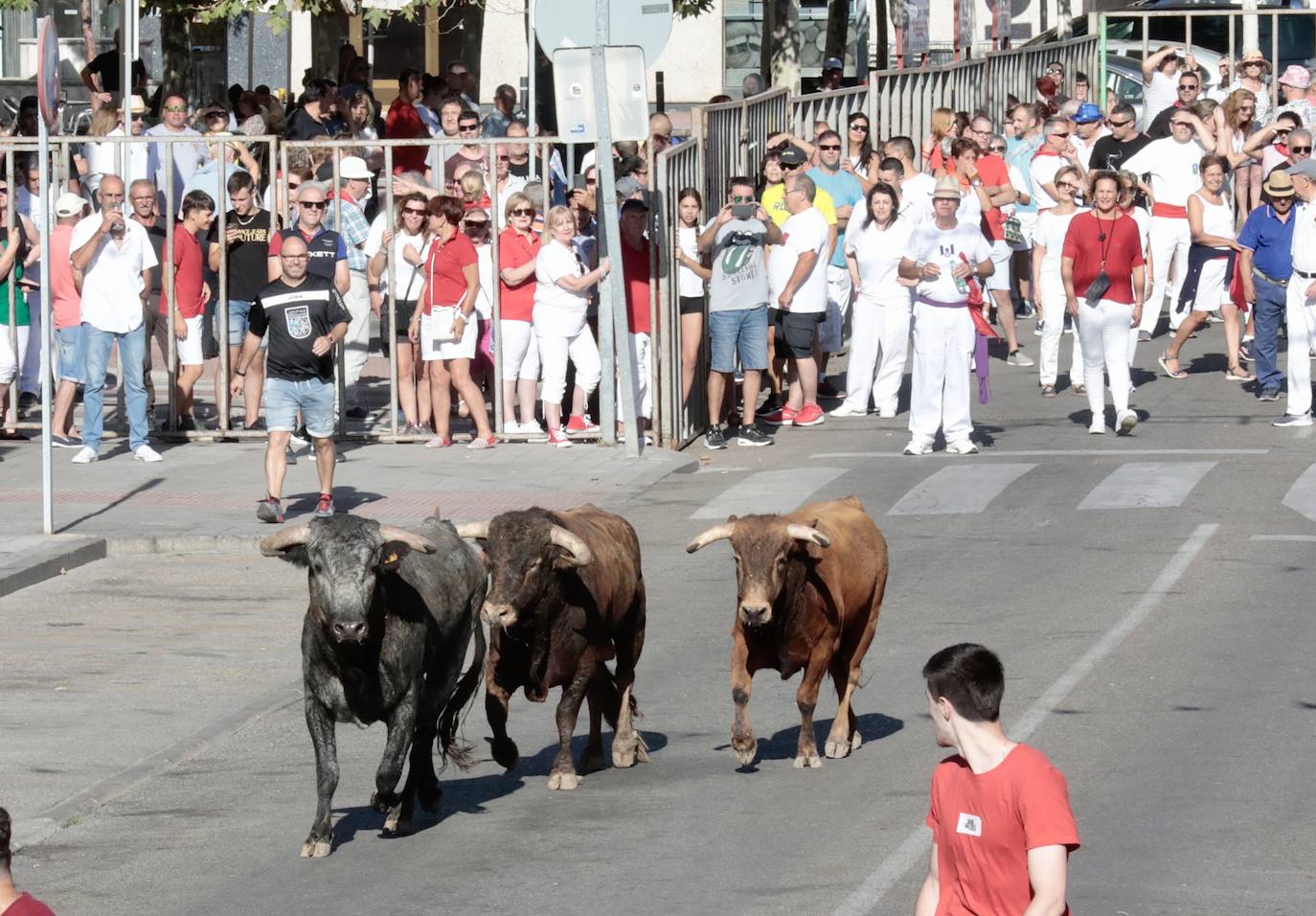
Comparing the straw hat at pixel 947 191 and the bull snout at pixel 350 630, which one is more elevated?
the straw hat at pixel 947 191

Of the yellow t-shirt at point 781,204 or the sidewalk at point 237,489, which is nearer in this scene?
the sidewalk at point 237,489

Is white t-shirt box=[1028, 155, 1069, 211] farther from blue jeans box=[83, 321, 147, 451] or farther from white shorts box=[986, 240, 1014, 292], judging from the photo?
blue jeans box=[83, 321, 147, 451]

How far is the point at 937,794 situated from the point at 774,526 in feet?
13.6

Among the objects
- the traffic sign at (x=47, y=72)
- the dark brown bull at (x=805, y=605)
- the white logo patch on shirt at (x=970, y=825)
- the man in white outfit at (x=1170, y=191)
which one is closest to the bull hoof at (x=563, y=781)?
the dark brown bull at (x=805, y=605)

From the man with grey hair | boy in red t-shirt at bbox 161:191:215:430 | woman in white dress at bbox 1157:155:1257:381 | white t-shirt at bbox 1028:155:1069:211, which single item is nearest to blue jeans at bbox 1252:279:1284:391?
woman in white dress at bbox 1157:155:1257:381

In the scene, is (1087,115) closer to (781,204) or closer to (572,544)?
(781,204)

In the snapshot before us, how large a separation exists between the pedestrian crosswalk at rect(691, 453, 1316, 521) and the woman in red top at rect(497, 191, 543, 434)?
2445mm

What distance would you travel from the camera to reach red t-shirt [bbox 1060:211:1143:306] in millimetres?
19359

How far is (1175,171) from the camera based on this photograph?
24.0 metres

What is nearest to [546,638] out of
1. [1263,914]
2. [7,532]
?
[1263,914]

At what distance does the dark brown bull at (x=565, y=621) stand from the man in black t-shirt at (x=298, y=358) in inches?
228

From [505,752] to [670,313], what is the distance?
996cm

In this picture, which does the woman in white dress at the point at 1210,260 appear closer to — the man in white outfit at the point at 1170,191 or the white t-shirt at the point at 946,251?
the man in white outfit at the point at 1170,191

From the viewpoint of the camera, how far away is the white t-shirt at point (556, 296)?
19.4 meters
